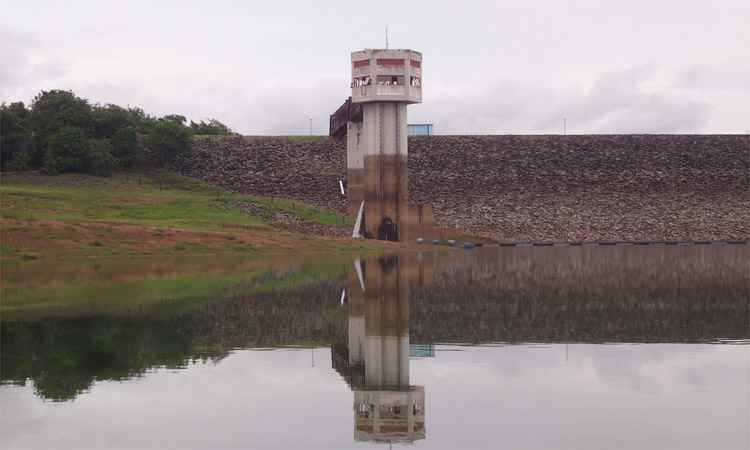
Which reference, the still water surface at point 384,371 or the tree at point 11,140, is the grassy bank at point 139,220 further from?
the still water surface at point 384,371

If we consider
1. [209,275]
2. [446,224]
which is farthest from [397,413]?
[446,224]

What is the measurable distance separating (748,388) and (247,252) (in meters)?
47.6

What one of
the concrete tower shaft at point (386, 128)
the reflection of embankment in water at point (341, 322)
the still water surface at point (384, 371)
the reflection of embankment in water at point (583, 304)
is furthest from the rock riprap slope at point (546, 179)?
the still water surface at point (384, 371)

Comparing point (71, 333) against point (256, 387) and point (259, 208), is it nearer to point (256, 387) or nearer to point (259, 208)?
point (256, 387)

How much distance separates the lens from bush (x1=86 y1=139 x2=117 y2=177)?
9525 centimetres

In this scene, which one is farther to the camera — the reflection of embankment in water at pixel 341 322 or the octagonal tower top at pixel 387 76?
the octagonal tower top at pixel 387 76

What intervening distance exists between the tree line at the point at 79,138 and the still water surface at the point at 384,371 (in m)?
68.1

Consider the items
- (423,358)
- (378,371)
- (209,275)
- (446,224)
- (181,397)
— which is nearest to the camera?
(181,397)

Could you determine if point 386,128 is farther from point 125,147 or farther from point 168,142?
point 168,142

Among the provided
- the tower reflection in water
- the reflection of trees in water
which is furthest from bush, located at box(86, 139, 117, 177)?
the reflection of trees in water

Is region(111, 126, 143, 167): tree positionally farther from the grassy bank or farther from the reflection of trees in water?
the reflection of trees in water

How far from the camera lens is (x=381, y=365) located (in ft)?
59.1

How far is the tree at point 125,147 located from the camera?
101m

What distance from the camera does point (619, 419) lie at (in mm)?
13195
